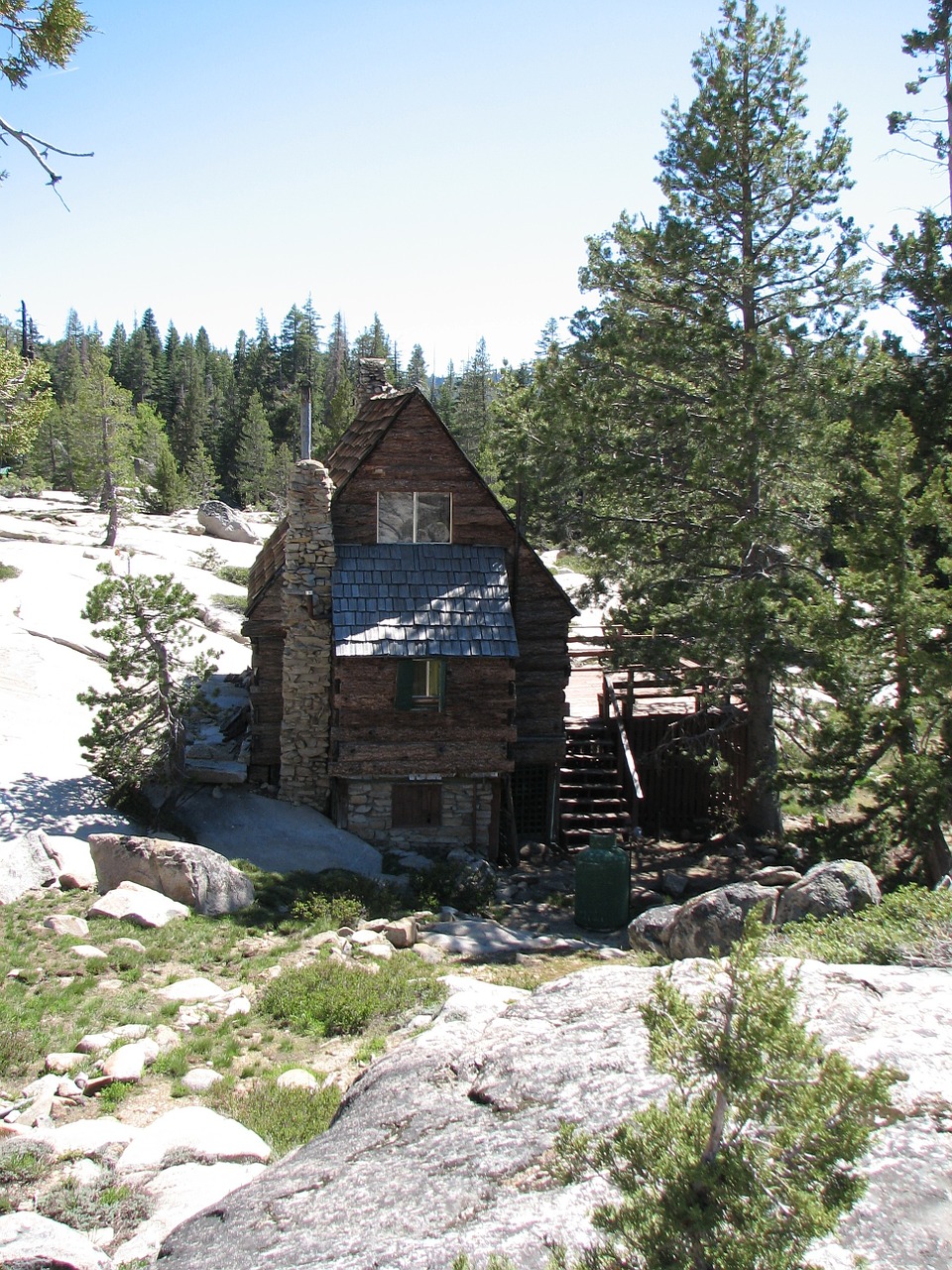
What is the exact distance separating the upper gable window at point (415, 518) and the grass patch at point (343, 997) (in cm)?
1001

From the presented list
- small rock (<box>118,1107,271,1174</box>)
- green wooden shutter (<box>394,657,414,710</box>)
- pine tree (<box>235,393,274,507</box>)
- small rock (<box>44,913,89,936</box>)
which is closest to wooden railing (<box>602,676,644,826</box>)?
green wooden shutter (<box>394,657,414,710</box>)

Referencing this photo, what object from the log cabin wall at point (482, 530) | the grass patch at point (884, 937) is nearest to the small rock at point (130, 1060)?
the grass patch at point (884, 937)

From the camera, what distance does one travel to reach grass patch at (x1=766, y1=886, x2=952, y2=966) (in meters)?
8.19

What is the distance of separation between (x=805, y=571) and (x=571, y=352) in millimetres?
6684

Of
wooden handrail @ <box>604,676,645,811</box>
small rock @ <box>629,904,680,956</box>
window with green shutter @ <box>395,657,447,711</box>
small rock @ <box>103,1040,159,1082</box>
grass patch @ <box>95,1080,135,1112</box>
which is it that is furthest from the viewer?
wooden handrail @ <box>604,676,645,811</box>

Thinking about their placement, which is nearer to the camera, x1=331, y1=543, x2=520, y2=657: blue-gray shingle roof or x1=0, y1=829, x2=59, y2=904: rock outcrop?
x1=0, y1=829, x2=59, y2=904: rock outcrop

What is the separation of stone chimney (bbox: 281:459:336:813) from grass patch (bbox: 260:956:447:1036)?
7501mm

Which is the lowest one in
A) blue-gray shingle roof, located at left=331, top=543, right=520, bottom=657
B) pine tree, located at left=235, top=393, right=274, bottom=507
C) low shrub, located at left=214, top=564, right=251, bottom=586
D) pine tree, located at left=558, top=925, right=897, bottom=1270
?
pine tree, located at left=558, top=925, right=897, bottom=1270

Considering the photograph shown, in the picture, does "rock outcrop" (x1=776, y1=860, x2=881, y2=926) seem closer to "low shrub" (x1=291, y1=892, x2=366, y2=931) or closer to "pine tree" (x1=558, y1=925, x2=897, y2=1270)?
"pine tree" (x1=558, y1=925, x2=897, y2=1270)

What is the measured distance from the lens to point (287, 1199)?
6.05 meters

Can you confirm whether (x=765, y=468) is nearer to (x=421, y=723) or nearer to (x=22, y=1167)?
(x=421, y=723)

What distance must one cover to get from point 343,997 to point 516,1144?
547 centimetres

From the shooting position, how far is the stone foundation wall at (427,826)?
19250 mm

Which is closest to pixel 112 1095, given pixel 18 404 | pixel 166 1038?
pixel 166 1038
